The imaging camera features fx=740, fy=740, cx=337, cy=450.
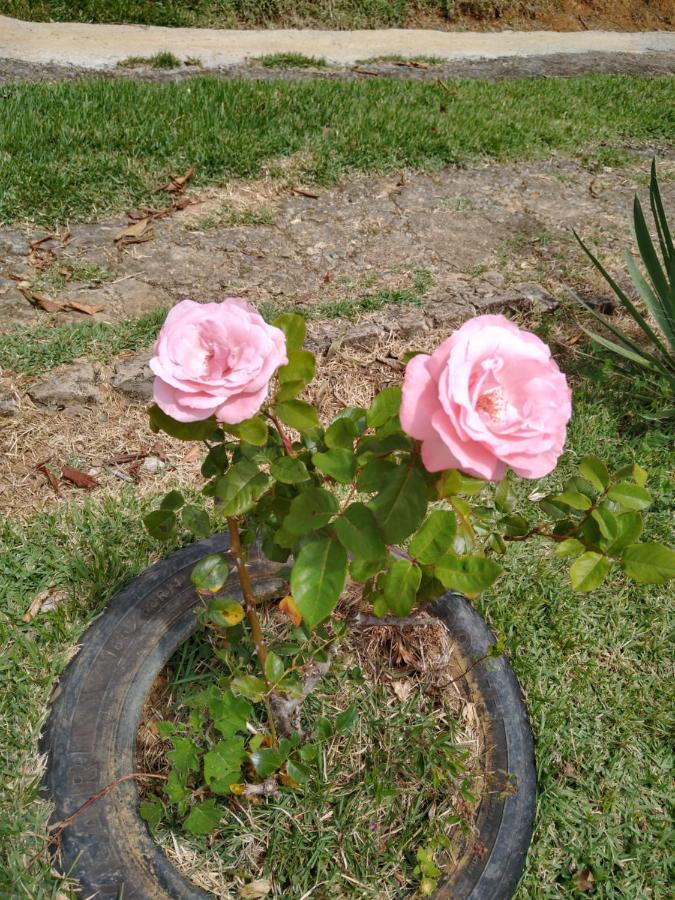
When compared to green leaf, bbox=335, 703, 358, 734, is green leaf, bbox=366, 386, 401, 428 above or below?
above

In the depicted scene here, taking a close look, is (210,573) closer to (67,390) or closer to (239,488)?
(239,488)

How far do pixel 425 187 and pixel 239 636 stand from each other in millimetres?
3206

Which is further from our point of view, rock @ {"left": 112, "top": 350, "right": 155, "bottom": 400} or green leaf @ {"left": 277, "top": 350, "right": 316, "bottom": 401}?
rock @ {"left": 112, "top": 350, "right": 155, "bottom": 400}

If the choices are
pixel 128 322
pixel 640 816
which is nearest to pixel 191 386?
pixel 640 816

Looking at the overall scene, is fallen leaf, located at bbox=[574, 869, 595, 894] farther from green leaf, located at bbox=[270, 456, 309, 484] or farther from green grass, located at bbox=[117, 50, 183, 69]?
green grass, located at bbox=[117, 50, 183, 69]

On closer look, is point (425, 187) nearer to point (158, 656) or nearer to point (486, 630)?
A: point (486, 630)

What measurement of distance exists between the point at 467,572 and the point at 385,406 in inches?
10.6

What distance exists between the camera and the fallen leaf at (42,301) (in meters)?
2.87

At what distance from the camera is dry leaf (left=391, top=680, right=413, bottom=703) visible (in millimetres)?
1730

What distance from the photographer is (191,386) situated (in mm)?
951

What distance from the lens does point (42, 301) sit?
113 inches

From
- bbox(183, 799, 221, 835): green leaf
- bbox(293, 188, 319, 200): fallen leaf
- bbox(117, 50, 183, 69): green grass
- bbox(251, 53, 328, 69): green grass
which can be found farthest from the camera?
bbox(251, 53, 328, 69): green grass

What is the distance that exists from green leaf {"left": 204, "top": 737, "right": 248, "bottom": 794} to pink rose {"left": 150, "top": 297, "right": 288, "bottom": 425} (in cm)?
74

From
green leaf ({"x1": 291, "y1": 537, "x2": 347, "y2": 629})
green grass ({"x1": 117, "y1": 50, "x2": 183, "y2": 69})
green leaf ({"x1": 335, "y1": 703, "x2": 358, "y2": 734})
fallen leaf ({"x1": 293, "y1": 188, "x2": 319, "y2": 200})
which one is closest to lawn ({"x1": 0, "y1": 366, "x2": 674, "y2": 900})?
green leaf ({"x1": 335, "y1": 703, "x2": 358, "y2": 734})
